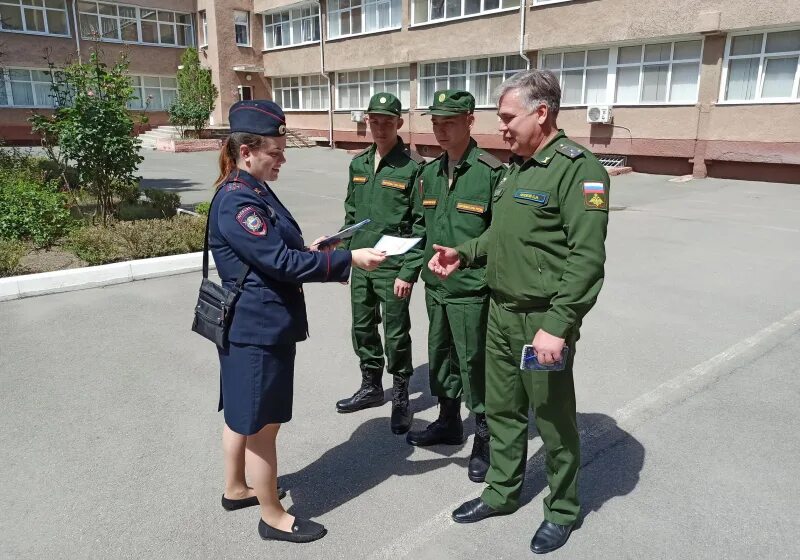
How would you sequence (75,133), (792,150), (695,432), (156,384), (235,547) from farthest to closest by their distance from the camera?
1. (792,150)
2. (75,133)
3. (156,384)
4. (695,432)
5. (235,547)

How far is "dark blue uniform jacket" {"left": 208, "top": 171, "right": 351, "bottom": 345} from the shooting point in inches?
94.7

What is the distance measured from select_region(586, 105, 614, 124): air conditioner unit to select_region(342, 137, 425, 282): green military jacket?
1622 centimetres

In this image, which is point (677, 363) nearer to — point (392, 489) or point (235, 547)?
point (392, 489)

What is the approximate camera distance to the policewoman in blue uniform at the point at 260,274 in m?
2.43

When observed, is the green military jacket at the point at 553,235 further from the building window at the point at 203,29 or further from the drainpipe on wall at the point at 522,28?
the building window at the point at 203,29

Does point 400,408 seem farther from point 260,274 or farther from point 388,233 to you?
point 260,274

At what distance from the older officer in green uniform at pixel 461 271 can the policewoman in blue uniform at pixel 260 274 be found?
81 centimetres

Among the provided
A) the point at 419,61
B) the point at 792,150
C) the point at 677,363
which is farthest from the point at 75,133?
the point at 419,61

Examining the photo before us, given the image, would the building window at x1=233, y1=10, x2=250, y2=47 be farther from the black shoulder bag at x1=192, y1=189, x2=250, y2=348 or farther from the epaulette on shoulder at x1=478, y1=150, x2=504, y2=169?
the black shoulder bag at x1=192, y1=189, x2=250, y2=348

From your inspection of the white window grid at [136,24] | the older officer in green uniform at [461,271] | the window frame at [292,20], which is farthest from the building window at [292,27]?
the older officer in green uniform at [461,271]

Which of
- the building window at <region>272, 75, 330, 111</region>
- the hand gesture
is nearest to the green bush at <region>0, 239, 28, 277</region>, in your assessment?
the hand gesture

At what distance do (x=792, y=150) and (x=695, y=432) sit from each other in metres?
14.7

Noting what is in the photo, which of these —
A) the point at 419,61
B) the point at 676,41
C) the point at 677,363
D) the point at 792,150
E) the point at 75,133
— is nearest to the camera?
the point at 677,363

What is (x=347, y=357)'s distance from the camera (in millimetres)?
4949
